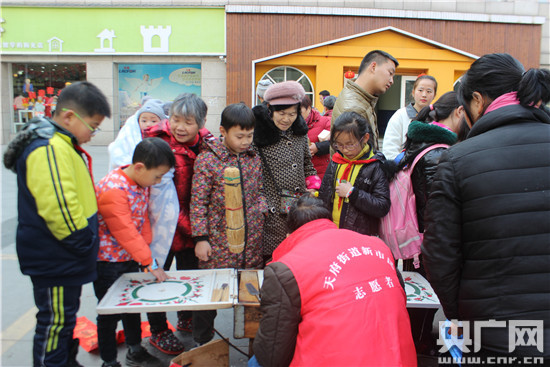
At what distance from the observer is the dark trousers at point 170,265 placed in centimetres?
259

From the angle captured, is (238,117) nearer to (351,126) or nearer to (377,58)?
(351,126)

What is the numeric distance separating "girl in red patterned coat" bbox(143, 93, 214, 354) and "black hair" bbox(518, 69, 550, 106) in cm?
172

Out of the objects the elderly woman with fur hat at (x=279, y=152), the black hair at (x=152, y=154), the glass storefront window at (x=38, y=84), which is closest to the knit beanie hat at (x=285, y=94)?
the elderly woman with fur hat at (x=279, y=152)

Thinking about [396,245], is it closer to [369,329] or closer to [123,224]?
[369,329]

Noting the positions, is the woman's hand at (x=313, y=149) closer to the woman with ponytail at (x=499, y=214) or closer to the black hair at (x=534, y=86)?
the woman with ponytail at (x=499, y=214)

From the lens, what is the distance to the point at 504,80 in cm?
148

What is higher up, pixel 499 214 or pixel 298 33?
pixel 298 33

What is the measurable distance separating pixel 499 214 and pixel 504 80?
0.52 metres

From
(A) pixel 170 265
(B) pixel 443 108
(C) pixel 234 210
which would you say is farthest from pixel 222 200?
(B) pixel 443 108

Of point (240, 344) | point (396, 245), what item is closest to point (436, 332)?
point (396, 245)

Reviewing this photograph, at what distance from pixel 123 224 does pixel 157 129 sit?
0.70m

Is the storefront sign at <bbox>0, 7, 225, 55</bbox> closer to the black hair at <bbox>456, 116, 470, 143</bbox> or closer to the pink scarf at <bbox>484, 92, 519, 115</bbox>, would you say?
the black hair at <bbox>456, 116, 470, 143</bbox>

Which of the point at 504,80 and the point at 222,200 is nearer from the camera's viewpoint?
the point at 504,80

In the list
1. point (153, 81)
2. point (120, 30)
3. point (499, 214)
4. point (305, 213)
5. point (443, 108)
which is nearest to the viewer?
point (499, 214)
